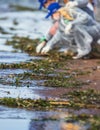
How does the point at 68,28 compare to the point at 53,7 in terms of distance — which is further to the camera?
the point at 53,7

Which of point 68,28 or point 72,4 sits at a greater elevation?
point 72,4

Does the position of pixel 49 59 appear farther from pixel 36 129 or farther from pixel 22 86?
pixel 36 129

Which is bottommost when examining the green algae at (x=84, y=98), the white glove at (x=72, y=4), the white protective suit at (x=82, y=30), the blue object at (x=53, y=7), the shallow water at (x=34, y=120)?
the white protective suit at (x=82, y=30)

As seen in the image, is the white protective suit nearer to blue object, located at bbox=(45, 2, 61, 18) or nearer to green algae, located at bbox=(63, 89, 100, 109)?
blue object, located at bbox=(45, 2, 61, 18)

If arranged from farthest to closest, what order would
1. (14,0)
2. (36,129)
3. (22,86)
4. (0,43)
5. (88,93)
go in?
1. (14,0)
2. (0,43)
3. (22,86)
4. (88,93)
5. (36,129)

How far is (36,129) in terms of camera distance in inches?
218

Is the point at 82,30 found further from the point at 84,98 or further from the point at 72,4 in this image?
the point at 84,98

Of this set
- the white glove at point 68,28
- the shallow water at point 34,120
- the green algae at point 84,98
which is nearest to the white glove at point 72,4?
the white glove at point 68,28

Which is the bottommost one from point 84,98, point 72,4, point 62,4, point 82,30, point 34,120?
point 82,30

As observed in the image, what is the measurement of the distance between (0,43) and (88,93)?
764cm

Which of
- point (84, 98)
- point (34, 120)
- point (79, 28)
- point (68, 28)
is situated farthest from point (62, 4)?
point (34, 120)

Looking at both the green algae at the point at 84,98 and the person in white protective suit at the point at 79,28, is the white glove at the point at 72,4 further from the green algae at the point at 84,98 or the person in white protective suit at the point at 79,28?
the green algae at the point at 84,98

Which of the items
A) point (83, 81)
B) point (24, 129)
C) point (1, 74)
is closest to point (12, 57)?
point (1, 74)

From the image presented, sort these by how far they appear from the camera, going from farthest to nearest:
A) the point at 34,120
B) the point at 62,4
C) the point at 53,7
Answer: the point at 62,4, the point at 53,7, the point at 34,120
